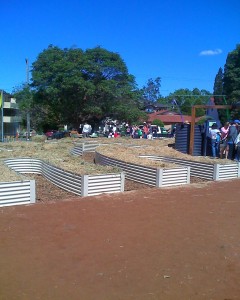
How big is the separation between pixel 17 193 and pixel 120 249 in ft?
10.7

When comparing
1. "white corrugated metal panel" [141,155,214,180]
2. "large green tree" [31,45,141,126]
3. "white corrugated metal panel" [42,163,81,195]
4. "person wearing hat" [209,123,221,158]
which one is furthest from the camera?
"large green tree" [31,45,141,126]

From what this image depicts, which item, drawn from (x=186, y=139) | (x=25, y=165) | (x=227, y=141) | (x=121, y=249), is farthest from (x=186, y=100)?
(x=121, y=249)

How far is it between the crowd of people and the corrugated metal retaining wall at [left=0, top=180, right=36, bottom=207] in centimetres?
786

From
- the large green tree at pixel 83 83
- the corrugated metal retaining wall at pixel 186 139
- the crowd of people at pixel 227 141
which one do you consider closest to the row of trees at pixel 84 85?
the large green tree at pixel 83 83

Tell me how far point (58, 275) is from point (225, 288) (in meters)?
1.85

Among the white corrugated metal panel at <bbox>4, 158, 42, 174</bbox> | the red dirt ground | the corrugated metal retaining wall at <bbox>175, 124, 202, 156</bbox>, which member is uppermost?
the corrugated metal retaining wall at <bbox>175, 124, 202, 156</bbox>

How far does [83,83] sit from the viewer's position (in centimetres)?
2648

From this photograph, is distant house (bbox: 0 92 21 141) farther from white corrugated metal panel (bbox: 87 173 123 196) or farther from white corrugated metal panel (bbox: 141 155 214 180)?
white corrugated metal panel (bbox: 87 173 123 196)

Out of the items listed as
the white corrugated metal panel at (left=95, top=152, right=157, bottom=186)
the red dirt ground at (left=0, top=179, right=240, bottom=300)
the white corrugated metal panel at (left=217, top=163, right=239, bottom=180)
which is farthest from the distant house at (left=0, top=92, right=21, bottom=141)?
the red dirt ground at (left=0, top=179, right=240, bottom=300)

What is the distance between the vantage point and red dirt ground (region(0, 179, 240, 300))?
3.71m

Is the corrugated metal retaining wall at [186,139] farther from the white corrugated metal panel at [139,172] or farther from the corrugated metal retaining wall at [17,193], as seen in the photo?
the corrugated metal retaining wall at [17,193]

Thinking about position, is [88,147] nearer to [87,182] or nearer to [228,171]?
[228,171]

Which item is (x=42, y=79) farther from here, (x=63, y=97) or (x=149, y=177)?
(x=149, y=177)

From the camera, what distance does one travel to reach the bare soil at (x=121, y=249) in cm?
371
